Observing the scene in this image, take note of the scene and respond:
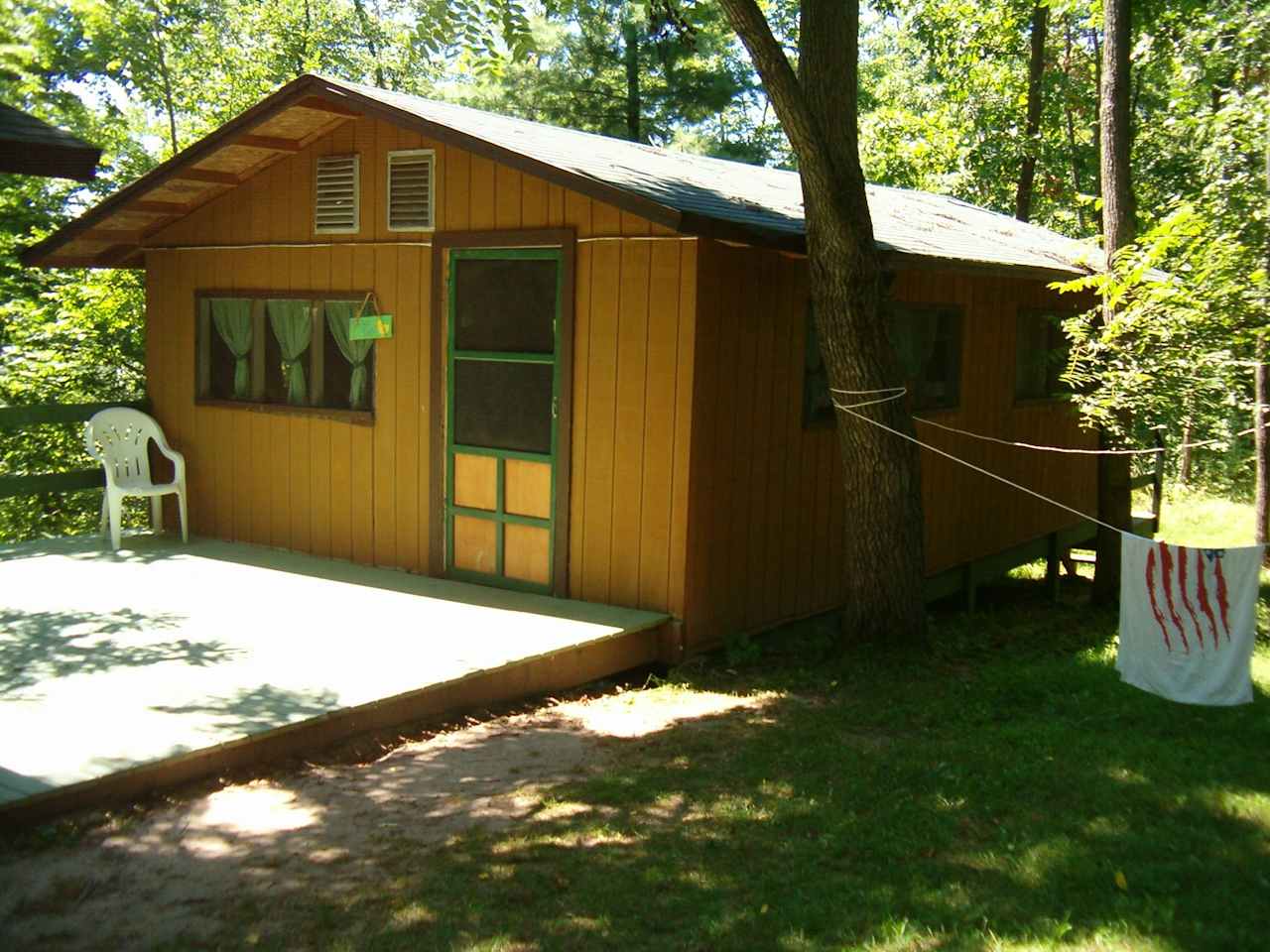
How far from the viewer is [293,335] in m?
8.92

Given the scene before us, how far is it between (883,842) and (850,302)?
333 cm

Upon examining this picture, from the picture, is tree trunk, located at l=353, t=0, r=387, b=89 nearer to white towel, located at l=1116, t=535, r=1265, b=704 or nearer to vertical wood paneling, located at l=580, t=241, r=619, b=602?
vertical wood paneling, located at l=580, t=241, r=619, b=602

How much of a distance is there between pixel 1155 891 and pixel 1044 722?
2.00 metres

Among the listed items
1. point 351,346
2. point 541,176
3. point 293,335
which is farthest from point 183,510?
point 541,176

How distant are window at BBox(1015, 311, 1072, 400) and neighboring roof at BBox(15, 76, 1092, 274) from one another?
1.77ft

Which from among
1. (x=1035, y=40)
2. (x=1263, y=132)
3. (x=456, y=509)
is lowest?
(x=456, y=509)

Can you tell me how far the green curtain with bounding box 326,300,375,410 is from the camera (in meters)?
8.46

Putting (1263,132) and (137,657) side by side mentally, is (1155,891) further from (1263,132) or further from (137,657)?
(1263,132)

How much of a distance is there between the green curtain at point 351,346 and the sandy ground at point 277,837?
11.1ft

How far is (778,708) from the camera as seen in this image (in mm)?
6227

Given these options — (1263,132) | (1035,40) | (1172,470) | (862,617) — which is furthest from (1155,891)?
(1172,470)

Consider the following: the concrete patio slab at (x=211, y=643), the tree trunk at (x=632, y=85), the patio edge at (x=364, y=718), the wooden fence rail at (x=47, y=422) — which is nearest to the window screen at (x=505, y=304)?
the concrete patio slab at (x=211, y=643)

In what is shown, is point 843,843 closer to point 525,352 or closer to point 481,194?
point 525,352

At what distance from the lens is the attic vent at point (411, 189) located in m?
7.98
